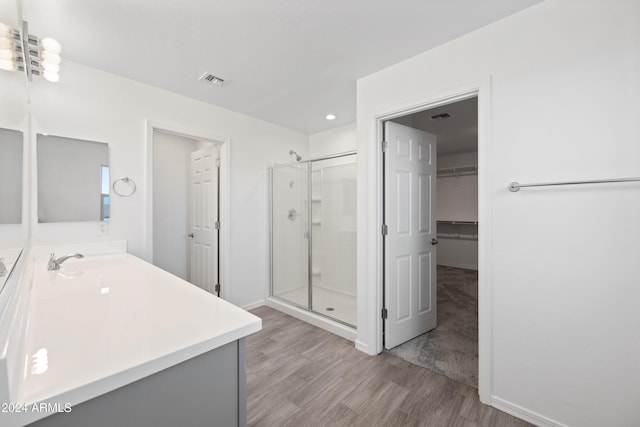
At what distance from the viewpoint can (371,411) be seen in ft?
5.41

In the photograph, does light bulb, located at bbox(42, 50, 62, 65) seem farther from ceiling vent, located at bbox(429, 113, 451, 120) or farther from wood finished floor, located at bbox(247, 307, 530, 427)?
ceiling vent, located at bbox(429, 113, 451, 120)

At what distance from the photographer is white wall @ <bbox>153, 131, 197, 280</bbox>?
3.55m

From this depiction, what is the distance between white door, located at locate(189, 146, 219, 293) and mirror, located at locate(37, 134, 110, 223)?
44.4 inches

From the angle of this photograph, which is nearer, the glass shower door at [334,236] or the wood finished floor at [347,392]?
the wood finished floor at [347,392]

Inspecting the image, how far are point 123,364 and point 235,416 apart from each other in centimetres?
Result: 42

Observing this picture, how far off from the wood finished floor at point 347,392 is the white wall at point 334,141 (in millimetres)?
2527

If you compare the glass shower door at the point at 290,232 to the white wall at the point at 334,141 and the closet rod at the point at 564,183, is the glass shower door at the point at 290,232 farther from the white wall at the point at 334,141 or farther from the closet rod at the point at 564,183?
the closet rod at the point at 564,183

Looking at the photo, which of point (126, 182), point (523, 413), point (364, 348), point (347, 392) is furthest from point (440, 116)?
point (126, 182)

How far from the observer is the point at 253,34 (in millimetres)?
1798

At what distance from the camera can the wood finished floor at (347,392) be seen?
1.59 metres

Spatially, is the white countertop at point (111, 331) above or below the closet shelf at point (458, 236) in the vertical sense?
above

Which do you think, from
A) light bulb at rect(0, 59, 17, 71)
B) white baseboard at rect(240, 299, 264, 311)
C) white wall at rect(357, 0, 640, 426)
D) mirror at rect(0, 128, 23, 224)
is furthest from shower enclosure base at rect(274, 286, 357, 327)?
light bulb at rect(0, 59, 17, 71)

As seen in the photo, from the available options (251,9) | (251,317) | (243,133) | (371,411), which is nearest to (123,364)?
(251,317)

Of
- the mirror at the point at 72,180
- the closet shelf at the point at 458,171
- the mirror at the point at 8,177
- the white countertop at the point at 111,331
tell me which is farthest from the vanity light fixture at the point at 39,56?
Result: the closet shelf at the point at 458,171
